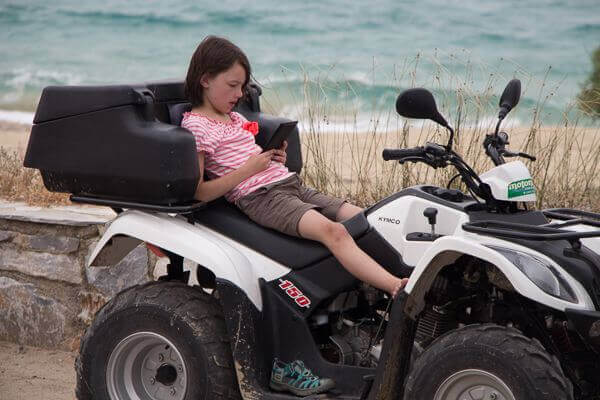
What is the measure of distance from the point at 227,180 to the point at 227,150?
0.69 ft

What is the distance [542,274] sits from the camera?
2852mm

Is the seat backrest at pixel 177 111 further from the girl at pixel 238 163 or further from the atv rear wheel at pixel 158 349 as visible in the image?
the atv rear wheel at pixel 158 349

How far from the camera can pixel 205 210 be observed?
378cm

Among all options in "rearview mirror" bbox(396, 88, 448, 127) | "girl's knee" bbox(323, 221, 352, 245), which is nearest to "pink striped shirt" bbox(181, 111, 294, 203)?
"girl's knee" bbox(323, 221, 352, 245)

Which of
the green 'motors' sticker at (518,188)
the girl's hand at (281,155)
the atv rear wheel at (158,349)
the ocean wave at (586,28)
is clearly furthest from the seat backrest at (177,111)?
the ocean wave at (586,28)

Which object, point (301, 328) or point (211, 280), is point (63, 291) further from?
point (301, 328)

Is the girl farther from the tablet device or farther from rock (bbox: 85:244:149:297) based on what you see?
rock (bbox: 85:244:149:297)

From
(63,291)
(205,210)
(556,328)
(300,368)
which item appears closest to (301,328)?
(300,368)

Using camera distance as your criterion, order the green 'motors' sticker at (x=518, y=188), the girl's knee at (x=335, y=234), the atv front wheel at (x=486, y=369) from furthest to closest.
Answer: the girl's knee at (x=335, y=234) → the green 'motors' sticker at (x=518, y=188) → the atv front wheel at (x=486, y=369)

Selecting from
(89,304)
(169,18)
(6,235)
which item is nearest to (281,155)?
(89,304)

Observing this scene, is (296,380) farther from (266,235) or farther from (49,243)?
(49,243)

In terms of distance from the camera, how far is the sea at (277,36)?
21.6 m

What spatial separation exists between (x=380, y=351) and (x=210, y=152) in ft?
3.39

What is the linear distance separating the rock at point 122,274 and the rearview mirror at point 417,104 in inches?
92.7
